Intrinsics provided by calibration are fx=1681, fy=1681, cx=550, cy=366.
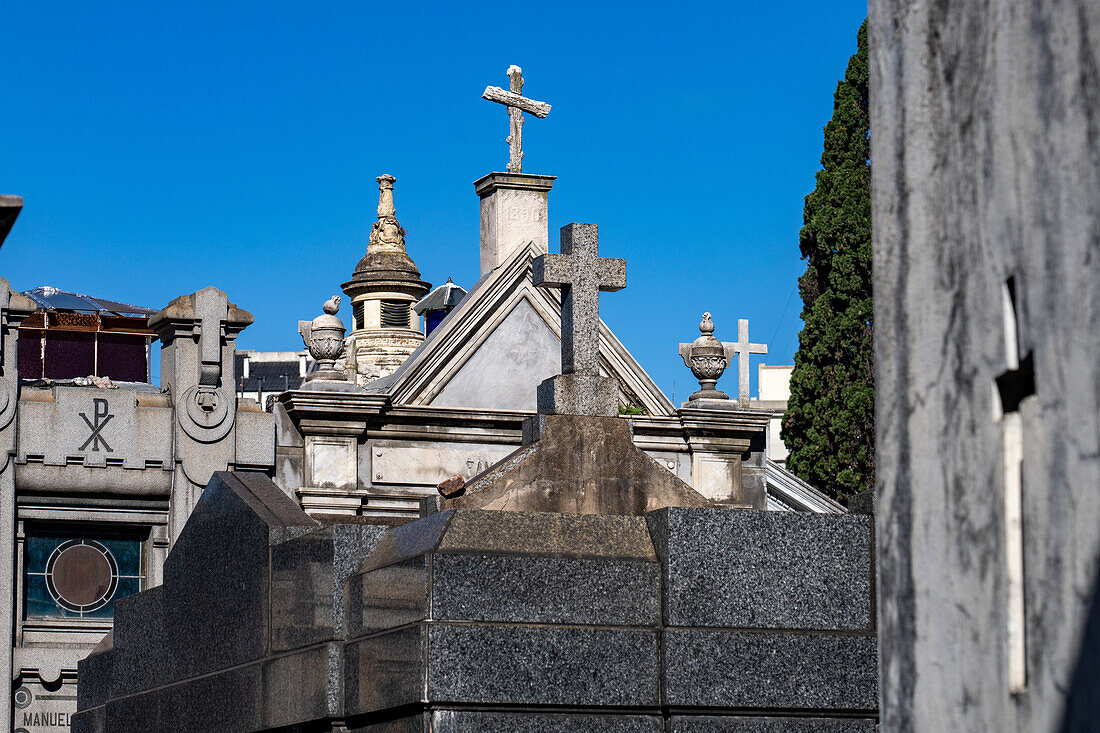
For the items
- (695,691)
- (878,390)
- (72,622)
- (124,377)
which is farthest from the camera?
(124,377)

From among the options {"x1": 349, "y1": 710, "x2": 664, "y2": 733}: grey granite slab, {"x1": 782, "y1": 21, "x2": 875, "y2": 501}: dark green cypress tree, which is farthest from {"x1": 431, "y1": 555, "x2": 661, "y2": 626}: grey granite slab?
{"x1": 782, "y1": 21, "x2": 875, "y2": 501}: dark green cypress tree

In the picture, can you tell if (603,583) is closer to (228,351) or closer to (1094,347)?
(1094,347)

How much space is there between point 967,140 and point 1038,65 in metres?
0.25

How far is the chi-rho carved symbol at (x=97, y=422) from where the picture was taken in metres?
15.2

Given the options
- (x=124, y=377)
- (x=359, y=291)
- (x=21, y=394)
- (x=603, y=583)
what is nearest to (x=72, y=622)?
(x=21, y=394)

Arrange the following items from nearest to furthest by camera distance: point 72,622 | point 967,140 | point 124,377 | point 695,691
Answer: point 967,140 → point 695,691 → point 72,622 → point 124,377

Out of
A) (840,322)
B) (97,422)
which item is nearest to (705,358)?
(97,422)

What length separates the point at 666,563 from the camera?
6203 mm

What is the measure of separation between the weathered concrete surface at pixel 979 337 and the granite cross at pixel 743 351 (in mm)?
23409

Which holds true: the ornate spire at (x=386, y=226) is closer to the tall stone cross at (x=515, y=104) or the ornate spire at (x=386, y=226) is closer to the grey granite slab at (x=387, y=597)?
the tall stone cross at (x=515, y=104)

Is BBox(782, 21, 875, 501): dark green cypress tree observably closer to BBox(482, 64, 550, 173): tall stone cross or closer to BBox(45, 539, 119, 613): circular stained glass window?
BBox(482, 64, 550, 173): tall stone cross

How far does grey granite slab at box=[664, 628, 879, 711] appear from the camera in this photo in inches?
241

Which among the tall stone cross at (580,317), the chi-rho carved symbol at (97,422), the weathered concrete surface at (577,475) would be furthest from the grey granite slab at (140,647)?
the chi-rho carved symbol at (97,422)

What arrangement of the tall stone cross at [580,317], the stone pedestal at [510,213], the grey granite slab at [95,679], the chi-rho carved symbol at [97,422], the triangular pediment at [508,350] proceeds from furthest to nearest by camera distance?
the stone pedestal at [510,213]
the triangular pediment at [508,350]
the chi-rho carved symbol at [97,422]
the grey granite slab at [95,679]
the tall stone cross at [580,317]
